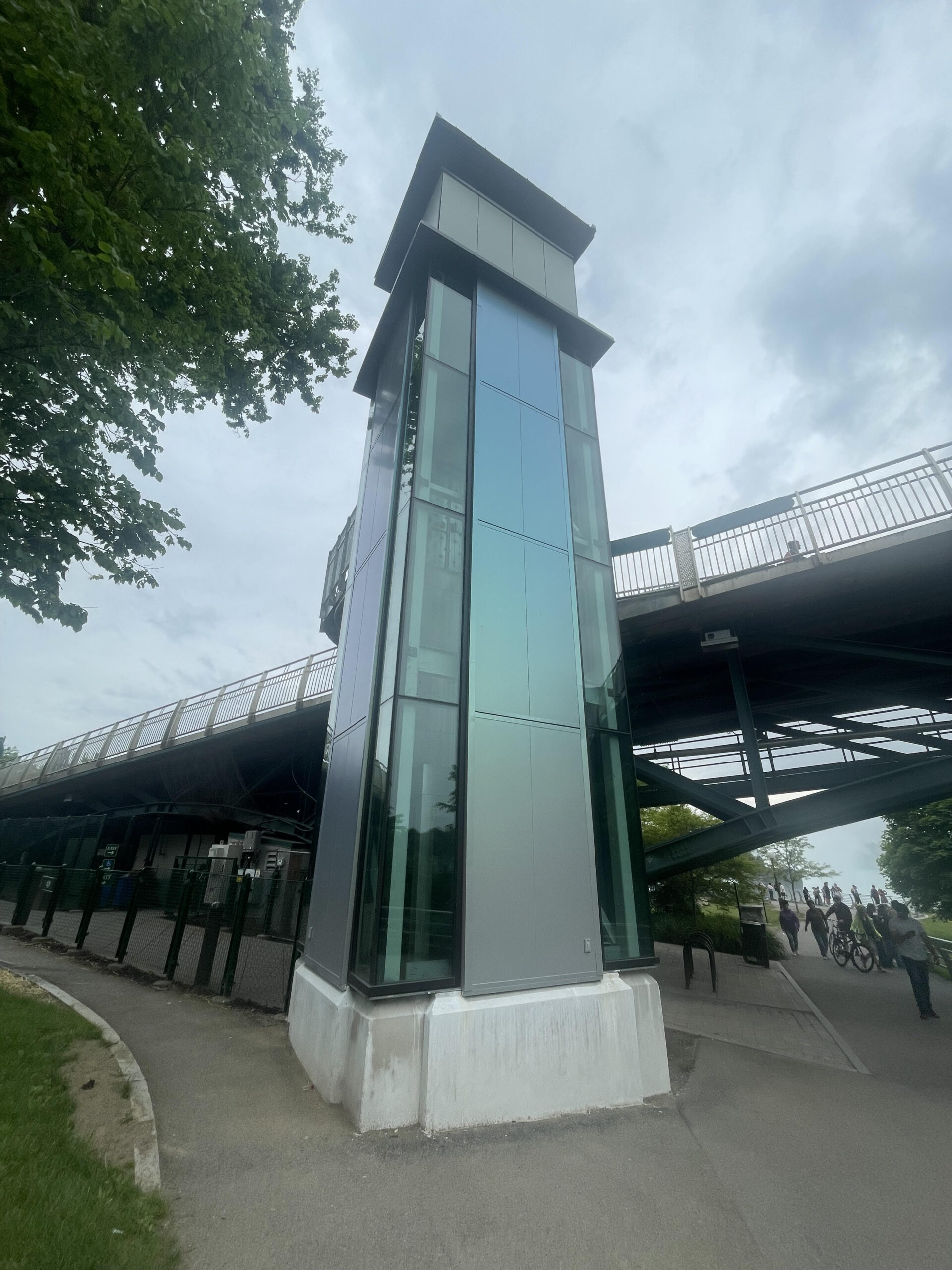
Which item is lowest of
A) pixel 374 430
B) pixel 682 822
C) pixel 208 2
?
pixel 682 822

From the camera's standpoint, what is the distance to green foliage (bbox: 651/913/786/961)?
17.4 meters

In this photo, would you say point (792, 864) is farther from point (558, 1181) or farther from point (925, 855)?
point (558, 1181)

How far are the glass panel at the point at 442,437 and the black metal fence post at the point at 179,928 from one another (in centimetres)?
740

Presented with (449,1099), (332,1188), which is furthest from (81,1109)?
(449,1099)

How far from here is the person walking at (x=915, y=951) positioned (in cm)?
936

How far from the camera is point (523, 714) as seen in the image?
644 centimetres

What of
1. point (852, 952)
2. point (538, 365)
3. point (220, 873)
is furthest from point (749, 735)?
point (220, 873)

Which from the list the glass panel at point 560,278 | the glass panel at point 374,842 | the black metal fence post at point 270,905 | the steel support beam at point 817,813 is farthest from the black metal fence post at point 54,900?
the glass panel at point 560,278

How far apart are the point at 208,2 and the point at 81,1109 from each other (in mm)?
10101

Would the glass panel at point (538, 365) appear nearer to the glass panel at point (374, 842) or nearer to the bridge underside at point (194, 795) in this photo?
the glass panel at point (374, 842)

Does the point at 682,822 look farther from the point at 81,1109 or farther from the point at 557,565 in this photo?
the point at 81,1109

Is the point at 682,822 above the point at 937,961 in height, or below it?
above

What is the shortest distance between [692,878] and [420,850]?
1789 centimetres

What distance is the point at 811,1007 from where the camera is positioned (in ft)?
34.9
